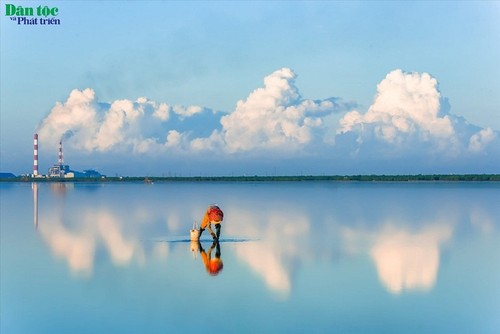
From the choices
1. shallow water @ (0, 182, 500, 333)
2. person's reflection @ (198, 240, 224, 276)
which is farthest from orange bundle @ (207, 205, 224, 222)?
shallow water @ (0, 182, 500, 333)

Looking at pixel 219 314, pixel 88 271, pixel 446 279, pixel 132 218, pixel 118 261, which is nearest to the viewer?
pixel 219 314

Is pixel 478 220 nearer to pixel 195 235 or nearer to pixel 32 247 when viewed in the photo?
pixel 195 235

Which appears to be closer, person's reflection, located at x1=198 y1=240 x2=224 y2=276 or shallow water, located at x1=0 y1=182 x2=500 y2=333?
shallow water, located at x1=0 y1=182 x2=500 y2=333

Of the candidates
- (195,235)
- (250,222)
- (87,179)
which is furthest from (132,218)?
(87,179)

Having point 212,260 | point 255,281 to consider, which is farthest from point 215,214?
point 255,281

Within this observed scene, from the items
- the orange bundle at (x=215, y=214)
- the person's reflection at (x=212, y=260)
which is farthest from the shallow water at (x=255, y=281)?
the orange bundle at (x=215, y=214)

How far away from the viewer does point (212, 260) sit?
21188 mm

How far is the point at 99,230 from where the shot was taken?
3152 centimetres

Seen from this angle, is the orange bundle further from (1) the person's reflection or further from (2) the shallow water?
(2) the shallow water

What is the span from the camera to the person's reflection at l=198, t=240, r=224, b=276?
63.4 ft

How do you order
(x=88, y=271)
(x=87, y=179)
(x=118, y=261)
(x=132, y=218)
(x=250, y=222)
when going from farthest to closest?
(x=87, y=179) → (x=132, y=218) → (x=250, y=222) → (x=118, y=261) → (x=88, y=271)

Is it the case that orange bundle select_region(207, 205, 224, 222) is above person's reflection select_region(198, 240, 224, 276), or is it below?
above

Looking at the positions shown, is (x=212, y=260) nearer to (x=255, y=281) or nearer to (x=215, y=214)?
(x=215, y=214)

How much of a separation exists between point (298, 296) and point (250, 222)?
20051 mm
